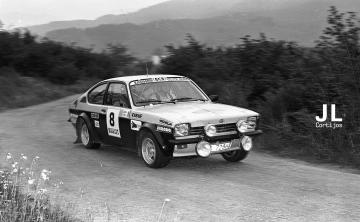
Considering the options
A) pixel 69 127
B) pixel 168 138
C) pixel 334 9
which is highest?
pixel 334 9

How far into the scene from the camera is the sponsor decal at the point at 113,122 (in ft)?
35.1

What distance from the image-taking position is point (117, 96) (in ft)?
35.9

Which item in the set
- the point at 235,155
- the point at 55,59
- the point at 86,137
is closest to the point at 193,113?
the point at 235,155

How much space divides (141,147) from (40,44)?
86.1 ft

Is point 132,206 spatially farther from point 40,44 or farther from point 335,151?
point 40,44

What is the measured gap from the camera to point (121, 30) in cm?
18538

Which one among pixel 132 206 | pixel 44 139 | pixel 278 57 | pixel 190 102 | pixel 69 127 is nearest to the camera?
pixel 132 206

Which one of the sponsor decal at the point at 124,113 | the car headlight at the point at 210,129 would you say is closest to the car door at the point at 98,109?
the sponsor decal at the point at 124,113

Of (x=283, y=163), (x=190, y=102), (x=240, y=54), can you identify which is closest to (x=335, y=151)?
(x=283, y=163)

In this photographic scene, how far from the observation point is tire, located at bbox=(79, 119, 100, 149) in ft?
38.9

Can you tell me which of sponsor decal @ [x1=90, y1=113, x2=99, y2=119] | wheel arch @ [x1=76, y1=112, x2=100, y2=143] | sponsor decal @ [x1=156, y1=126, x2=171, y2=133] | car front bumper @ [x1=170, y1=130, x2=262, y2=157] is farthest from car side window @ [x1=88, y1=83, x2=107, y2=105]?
car front bumper @ [x1=170, y1=130, x2=262, y2=157]

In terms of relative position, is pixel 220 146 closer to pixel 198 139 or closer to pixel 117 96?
pixel 198 139

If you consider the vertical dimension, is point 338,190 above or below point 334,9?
below

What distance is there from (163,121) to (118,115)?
1591mm
